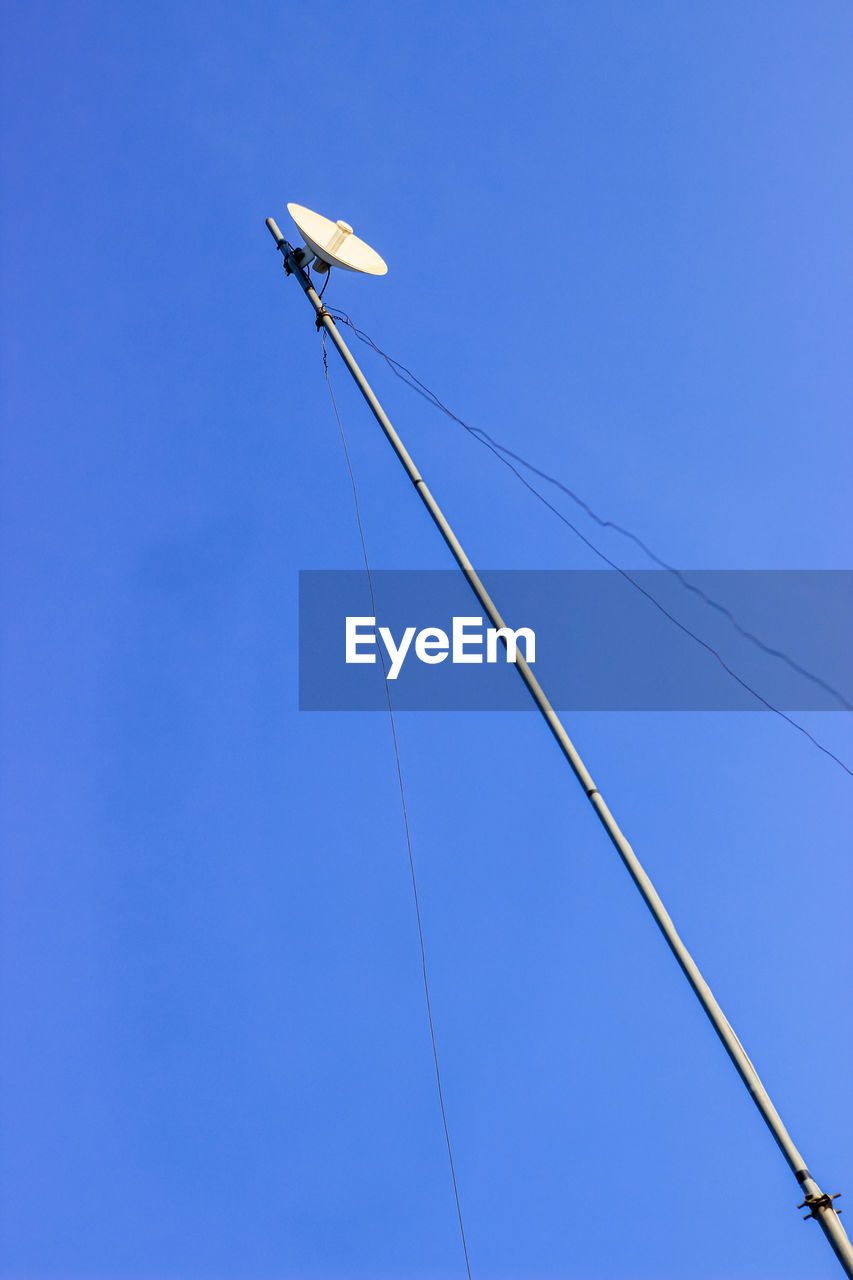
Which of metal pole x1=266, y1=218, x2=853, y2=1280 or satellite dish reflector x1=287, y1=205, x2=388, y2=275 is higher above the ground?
satellite dish reflector x1=287, y1=205, x2=388, y2=275

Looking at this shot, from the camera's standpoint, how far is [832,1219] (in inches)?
284

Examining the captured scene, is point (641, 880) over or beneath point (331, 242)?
beneath

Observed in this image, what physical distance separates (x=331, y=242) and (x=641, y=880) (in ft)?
36.3

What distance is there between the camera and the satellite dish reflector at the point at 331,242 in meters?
15.7

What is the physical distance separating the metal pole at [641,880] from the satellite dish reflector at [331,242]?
45.1 inches

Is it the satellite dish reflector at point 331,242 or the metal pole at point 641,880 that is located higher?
the satellite dish reflector at point 331,242

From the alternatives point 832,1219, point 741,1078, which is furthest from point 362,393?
point 832,1219

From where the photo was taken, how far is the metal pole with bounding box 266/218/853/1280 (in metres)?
7.27

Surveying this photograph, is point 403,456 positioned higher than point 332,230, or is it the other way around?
point 332,230

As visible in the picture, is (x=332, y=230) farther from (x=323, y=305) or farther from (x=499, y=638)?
(x=499, y=638)

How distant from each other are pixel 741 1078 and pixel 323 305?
38.8ft

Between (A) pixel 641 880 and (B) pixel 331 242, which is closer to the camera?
(A) pixel 641 880

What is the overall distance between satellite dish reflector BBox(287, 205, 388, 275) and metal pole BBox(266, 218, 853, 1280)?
1.14 metres

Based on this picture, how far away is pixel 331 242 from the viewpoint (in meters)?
15.7
